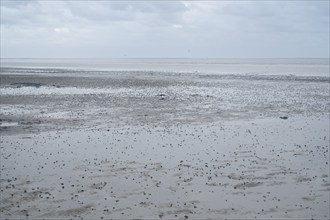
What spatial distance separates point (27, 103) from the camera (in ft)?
111

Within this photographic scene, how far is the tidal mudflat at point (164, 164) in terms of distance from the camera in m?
10.8

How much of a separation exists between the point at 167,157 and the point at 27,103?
2239 cm

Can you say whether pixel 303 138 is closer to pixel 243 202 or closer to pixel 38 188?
pixel 243 202

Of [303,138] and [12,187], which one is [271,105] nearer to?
[303,138]

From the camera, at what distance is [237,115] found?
28094 mm

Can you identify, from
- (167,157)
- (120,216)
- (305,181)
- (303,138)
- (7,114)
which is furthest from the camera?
(7,114)

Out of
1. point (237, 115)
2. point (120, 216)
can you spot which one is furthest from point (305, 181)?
point (237, 115)

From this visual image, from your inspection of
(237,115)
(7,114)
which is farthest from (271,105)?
(7,114)

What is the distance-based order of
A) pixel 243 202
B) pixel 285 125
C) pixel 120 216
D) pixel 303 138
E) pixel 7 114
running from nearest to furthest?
1. pixel 120 216
2. pixel 243 202
3. pixel 303 138
4. pixel 285 125
5. pixel 7 114

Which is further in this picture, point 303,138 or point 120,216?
point 303,138

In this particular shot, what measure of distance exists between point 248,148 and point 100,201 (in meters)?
9.26

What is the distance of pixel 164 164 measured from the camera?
15.1 meters

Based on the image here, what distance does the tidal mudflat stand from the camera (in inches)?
424

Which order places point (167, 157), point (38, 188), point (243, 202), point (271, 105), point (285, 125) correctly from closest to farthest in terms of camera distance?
point (243, 202), point (38, 188), point (167, 157), point (285, 125), point (271, 105)
